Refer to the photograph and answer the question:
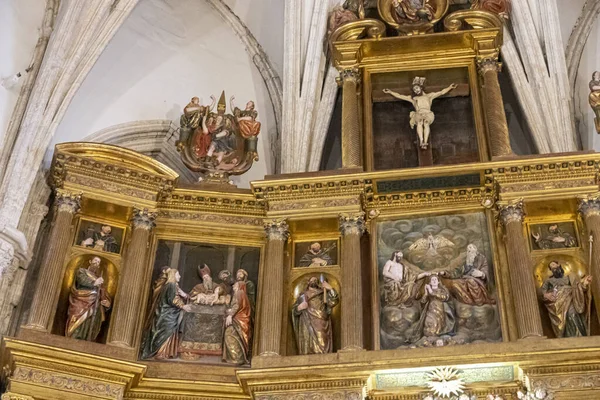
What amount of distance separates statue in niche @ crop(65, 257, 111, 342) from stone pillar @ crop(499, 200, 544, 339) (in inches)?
242

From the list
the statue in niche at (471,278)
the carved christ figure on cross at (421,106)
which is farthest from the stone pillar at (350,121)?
the statue in niche at (471,278)

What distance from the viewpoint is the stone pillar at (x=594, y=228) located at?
1321 centimetres

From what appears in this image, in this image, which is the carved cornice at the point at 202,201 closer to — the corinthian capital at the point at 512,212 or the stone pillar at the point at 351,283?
the stone pillar at the point at 351,283

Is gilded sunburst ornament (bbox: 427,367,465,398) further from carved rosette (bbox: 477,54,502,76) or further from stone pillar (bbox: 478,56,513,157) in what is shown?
carved rosette (bbox: 477,54,502,76)

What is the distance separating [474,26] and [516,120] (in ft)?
6.78

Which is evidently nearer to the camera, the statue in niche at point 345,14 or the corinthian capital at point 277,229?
the corinthian capital at point 277,229

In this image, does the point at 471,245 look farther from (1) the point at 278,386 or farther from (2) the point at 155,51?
(2) the point at 155,51

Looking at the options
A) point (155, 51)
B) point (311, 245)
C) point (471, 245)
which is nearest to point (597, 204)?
point (471, 245)

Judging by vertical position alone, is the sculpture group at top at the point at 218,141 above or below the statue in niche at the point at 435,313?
above

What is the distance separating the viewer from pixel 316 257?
14.4m

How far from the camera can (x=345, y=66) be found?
17328 mm

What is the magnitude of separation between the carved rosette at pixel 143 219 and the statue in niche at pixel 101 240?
1.45 ft

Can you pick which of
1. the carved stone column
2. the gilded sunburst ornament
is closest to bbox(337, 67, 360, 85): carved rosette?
the carved stone column

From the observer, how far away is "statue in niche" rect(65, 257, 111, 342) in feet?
42.9
